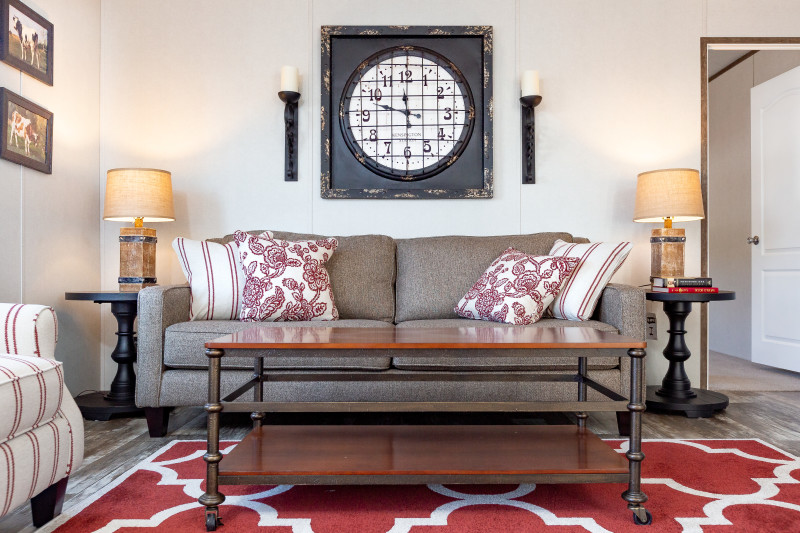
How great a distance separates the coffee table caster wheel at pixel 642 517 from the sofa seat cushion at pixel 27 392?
4.84 feet

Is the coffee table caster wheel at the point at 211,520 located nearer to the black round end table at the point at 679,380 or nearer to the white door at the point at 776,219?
the black round end table at the point at 679,380

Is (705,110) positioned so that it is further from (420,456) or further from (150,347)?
(150,347)

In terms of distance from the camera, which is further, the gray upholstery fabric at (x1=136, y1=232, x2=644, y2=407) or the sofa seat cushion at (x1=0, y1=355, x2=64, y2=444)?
the gray upholstery fabric at (x1=136, y1=232, x2=644, y2=407)

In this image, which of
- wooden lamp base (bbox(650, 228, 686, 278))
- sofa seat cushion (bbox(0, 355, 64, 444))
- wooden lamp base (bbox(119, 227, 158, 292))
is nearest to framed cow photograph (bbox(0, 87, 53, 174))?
wooden lamp base (bbox(119, 227, 158, 292))

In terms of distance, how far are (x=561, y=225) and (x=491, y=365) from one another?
51.0 inches

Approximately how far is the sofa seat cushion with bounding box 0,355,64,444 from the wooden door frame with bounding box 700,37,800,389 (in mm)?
3040

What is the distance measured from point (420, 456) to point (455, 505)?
0.18 m

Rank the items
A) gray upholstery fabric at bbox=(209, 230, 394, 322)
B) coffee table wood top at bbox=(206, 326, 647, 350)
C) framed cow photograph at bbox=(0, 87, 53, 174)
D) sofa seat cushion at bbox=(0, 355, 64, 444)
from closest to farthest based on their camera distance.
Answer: sofa seat cushion at bbox=(0, 355, 64, 444) < coffee table wood top at bbox=(206, 326, 647, 350) < framed cow photograph at bbox=(0, 87, 53, 174) < gray upholstery fabric at bbox=(209, 230, 394, 322)

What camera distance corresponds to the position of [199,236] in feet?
10.1

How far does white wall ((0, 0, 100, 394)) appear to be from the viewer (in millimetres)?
2350

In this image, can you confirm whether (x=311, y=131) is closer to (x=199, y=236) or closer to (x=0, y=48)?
(x=199, y=236)

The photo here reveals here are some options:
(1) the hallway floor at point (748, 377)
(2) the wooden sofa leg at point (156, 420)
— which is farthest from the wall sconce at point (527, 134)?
(2) the wooden sofa leg at point (156, 420)

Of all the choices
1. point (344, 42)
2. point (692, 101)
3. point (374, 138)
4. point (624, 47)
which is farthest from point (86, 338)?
point (692, 101)

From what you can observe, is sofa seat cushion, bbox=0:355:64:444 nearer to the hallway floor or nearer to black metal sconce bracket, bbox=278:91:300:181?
black metal sconce bracket, bbox=278:91:300:181
